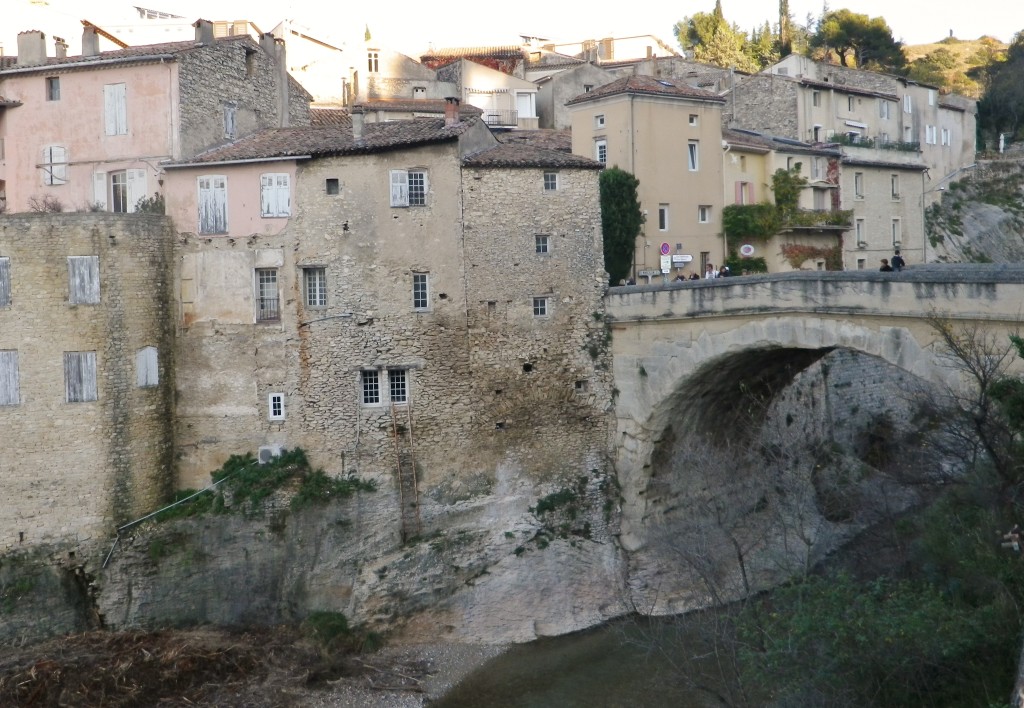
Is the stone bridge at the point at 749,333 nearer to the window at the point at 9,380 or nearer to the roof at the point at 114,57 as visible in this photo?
the roof at the point at 114,57

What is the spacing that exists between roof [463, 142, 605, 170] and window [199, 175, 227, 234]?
5.72 metres

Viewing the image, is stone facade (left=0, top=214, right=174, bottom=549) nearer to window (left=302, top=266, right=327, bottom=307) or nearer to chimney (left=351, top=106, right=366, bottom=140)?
window (left=302, top=266, right=327, bottom=307)

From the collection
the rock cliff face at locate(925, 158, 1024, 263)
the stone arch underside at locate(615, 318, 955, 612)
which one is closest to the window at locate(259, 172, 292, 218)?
the stone arch underside at locate(615, 318, 955, 612)

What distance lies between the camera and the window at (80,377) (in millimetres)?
26750

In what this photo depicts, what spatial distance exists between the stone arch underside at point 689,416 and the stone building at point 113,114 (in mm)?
11756

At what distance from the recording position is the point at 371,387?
27.8 metres

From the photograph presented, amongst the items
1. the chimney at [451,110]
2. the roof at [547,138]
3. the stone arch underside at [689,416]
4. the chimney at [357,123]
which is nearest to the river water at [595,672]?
the stone arch underside at [689,416]

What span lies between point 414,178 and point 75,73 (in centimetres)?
900

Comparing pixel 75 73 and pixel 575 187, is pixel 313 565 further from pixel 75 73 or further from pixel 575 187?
pixel 75 73

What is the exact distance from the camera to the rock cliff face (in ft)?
158

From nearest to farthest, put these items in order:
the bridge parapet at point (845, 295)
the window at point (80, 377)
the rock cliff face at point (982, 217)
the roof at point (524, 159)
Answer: the bridge parapet at point (845, 295) → the window at point (80, 377) → the roof at point (524, 159) → the rock cliff face at point (982, 217)

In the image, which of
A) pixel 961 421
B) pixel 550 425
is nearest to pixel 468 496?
pixel 550 425

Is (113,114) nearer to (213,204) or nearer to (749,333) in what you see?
(213,204)

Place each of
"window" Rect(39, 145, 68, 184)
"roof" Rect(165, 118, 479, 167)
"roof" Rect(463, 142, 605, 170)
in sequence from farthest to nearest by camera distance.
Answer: "window" Rect(39, 145, 68, 184), "roof" Rect(463, 142, 605, 170), "roof" Rect(165, 118, 479, 167)
